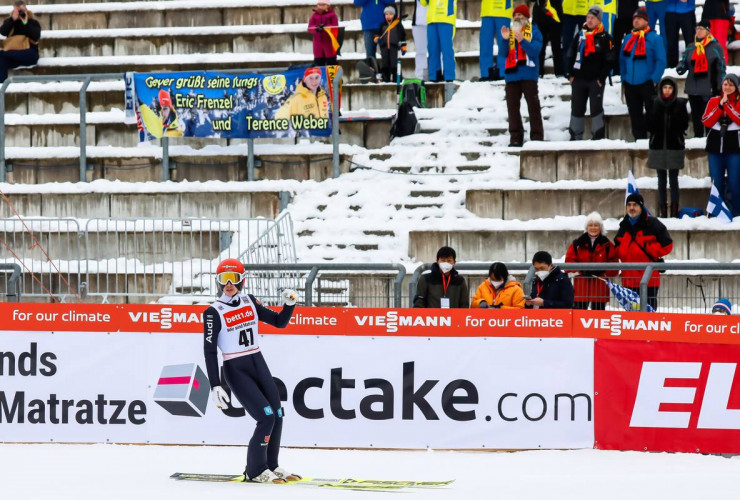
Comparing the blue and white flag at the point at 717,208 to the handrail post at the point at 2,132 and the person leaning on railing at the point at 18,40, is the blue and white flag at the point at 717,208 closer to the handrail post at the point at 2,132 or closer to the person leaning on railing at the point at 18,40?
the handrail post at the point at 2,132

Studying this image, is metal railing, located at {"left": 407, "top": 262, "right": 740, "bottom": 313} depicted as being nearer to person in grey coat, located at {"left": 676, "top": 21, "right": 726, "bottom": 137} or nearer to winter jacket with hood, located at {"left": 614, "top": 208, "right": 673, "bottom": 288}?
winter jacket with hood, located at {"left": 614, "top": 208, "right": 673, "bottom": 288}

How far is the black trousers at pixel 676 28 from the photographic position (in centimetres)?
1912

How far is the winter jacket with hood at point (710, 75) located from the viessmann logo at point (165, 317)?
7.78 m

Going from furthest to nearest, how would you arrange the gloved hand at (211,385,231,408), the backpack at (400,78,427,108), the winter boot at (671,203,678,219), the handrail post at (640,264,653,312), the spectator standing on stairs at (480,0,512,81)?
1. the backpack at (400,78,427,108)
2. the spectator standing on stairs at (480,0,512,81)
3. the winter boot at (671,203,678,219)
4. the handrail post at (640,264,653,312)
5. the gloved hand at (211,385,231,408)

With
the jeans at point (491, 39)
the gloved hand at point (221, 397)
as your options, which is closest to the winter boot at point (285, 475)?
the gloved hand at point (221, 397)

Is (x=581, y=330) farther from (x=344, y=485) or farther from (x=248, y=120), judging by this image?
(x=248, y=120)

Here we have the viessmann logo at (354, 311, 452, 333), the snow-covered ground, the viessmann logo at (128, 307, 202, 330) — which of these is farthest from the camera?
the viessmann logo at (128, 307, 202, 330)

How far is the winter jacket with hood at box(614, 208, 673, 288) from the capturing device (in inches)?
574

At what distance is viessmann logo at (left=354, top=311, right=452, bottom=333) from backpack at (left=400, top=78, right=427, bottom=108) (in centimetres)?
738

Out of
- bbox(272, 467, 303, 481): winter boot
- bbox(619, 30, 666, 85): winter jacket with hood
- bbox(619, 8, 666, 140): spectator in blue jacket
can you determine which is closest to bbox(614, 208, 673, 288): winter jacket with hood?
bbox(619, 8, 666, 140): spectator in blue jacket

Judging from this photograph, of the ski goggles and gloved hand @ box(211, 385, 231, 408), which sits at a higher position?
the ski goggles

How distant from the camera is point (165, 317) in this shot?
43.2 feet

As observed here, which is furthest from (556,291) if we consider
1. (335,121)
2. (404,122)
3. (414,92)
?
(414,92)

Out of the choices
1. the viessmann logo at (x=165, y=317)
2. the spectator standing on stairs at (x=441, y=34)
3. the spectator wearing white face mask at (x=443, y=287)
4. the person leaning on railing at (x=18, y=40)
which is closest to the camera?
the viessmann logo at (x=165, y=317)
